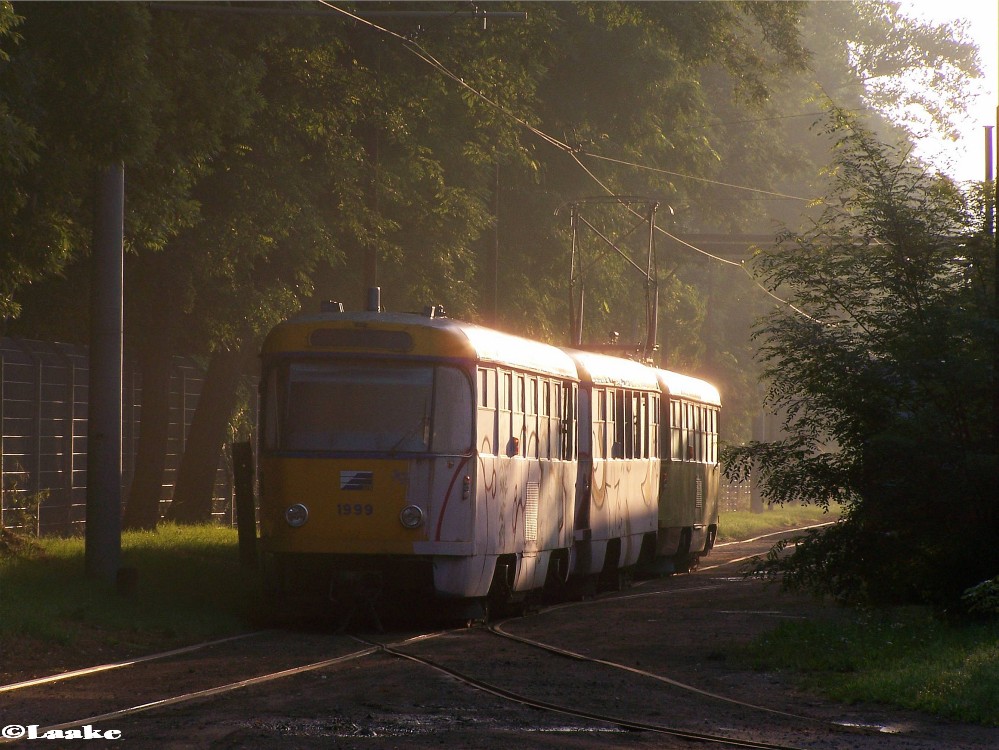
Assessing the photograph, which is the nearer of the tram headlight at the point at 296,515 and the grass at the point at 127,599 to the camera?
the grass at the point at 127,599

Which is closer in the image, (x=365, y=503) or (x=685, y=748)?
(x=685, y=748)

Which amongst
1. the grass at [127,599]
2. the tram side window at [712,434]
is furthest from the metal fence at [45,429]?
the tram side window at [712,434]

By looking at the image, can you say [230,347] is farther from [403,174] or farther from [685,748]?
[685,748]

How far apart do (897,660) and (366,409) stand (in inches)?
221

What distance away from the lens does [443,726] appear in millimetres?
10156

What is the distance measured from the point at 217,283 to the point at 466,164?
7778 millimetres

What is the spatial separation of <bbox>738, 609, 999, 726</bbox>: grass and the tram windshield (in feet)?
12.0

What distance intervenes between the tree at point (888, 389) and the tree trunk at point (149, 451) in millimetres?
11357

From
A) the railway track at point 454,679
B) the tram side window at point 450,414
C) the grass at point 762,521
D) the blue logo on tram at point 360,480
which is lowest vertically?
the railway track at point 454,679

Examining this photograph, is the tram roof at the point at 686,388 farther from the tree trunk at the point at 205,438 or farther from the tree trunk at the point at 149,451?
the tree trunk at the point at 149,451

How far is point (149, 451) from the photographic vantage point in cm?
2720

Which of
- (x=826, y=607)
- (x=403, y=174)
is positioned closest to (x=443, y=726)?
(x=826, y=607)

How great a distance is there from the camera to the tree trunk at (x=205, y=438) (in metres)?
29.3

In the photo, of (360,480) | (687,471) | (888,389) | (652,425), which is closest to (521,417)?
(360,480)
